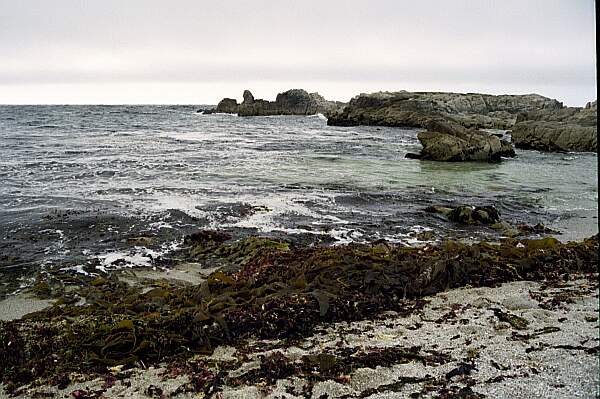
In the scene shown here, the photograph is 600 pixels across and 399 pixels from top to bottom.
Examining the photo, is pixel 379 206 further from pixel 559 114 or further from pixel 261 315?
pixel 559 114

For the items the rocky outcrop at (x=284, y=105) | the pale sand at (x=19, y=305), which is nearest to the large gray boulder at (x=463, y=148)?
the pale sand at (x=19, y=305)

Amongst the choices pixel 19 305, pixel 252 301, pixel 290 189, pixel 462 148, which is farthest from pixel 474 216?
pixel 462 148

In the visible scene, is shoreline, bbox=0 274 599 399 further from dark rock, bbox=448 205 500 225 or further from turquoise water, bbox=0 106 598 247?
dark rock, bbox=448 205 500 225

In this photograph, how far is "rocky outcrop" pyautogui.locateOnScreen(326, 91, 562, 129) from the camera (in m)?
44.1

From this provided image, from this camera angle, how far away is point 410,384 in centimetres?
294

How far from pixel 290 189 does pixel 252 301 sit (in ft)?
25.2

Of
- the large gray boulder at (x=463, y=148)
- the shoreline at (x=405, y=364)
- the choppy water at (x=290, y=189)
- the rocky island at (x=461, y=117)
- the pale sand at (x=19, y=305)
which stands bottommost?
the pale sand at (x=19, y=305)

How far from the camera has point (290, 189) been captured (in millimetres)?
11922

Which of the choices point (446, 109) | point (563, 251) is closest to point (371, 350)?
point (563, 251)

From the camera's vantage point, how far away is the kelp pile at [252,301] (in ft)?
11.8

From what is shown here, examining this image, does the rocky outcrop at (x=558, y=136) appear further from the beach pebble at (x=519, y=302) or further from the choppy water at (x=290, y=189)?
the beach pebble at (x=519, y=302)

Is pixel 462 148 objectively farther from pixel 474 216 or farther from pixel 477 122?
pixel 477 122

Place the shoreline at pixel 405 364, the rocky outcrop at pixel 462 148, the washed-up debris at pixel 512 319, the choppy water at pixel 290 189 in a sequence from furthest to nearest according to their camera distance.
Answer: the rocky outcrop at pixel 462 148 → the choppy water at pixel 290 189 → the washed-up debris at pixel 512 319 → the shoreline at pixel 405 364

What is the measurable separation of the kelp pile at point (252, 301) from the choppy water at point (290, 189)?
2.15 meters
